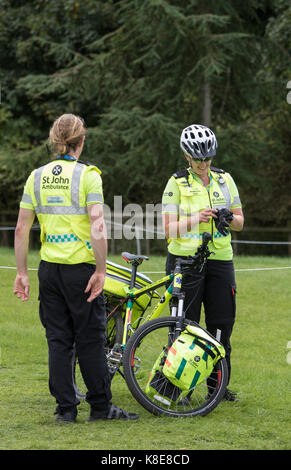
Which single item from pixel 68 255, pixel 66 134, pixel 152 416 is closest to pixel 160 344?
pixel 152 416

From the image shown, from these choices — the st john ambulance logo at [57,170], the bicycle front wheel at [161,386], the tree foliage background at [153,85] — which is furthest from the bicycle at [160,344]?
the tree foliage background at [153,85]

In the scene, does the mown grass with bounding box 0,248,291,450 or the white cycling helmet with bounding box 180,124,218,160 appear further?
the white cycling helmet with bounding box 180,124,218,160

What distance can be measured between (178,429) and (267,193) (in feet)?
62.8

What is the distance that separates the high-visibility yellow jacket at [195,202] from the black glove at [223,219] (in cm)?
18

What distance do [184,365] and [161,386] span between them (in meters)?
0.24

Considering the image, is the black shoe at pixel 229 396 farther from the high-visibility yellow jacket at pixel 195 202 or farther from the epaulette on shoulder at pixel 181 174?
the epaulette on shoulder at pixel 181 174

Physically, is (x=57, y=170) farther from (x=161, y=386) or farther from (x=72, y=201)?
(x=161, y=386)

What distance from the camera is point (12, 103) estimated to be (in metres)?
24.2

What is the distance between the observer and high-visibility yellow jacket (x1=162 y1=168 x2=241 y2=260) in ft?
17.8

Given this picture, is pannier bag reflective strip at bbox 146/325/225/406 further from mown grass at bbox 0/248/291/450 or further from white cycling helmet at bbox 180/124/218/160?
white cycling helmet at bbox 180/124/218/160

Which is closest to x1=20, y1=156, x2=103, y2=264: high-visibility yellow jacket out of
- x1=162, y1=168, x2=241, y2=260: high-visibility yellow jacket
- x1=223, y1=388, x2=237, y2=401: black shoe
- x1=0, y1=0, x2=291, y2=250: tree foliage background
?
x1=162, y1=168, x2=241, y2=260: high-visibility yellow jacket

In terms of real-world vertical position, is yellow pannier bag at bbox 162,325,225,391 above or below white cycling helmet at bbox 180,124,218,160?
below

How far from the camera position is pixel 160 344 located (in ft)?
18.2

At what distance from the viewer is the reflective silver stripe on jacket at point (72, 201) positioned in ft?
15.6
